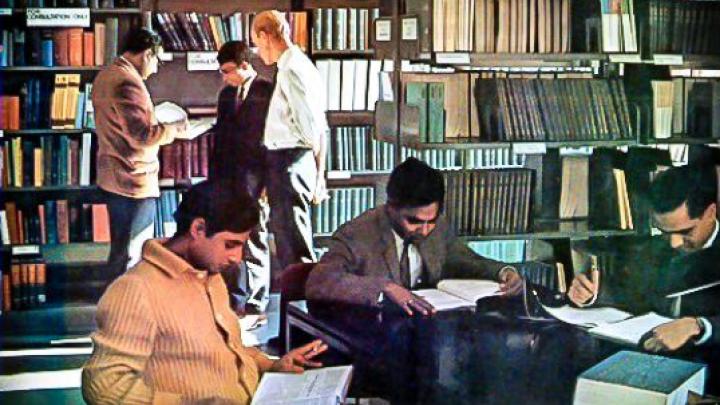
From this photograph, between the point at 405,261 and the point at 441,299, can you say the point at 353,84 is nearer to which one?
the point at 405,261

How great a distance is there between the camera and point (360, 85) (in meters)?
3.16

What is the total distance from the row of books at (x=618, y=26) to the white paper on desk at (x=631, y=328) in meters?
0.87

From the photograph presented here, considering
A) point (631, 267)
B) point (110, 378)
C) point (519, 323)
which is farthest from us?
point (631, 267)

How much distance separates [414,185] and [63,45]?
3.50 feet

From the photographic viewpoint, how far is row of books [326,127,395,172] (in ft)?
10.4

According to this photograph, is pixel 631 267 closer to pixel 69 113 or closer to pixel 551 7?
pixel 551 7

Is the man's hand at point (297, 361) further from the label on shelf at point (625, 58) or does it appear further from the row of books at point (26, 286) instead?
the label on shelf at point (625, 58)

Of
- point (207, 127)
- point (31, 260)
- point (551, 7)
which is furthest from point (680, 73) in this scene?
point (31, 260)

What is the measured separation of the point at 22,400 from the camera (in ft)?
10.1

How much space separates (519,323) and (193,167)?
111 centimetres

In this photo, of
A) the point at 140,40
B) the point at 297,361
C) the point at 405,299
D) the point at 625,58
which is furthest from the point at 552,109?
the point at 140,40

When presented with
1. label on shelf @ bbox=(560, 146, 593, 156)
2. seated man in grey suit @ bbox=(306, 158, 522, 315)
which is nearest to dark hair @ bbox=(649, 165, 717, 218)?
label on shelf @ bbox=(560, 146, 593, 156)

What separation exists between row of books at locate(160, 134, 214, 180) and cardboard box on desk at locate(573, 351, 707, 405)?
1.37 m

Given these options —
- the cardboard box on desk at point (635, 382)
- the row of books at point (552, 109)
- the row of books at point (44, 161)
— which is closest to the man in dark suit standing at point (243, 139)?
the row of books at point (44, 161)
